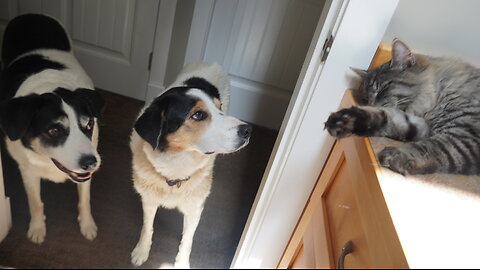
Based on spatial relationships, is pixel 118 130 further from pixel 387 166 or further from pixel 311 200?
pixel 387 166

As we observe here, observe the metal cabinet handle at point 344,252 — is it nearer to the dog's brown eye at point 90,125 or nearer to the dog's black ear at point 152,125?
the dog's black ear at point 152,125

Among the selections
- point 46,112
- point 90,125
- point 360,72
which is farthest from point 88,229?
point 360,72

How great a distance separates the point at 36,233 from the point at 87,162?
0.54 meters

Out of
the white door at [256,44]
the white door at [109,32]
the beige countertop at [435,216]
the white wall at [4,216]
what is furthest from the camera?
the white door at [109,32]

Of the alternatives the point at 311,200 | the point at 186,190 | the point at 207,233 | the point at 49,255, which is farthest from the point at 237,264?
the point at 49,255

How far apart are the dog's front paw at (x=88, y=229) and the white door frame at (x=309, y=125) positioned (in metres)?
0.66

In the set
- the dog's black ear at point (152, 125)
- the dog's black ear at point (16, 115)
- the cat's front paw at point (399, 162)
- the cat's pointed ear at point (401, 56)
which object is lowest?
the dog's black ear at point (16, 115)

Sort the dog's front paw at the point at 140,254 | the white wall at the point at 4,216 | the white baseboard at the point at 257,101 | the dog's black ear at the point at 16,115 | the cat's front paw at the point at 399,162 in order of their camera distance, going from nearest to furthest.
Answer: the cat's front paw at the point at 399,162 < the dog's black ear at the point at 16,115 < the white wall at the point at 4,216 < the dog's front paw at the point at 140,254 < the white baseboard at the point at 257,101

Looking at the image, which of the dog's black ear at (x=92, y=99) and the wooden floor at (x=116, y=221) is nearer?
the dog's black ear at (x=92, y=99)

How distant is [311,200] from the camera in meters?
1.24

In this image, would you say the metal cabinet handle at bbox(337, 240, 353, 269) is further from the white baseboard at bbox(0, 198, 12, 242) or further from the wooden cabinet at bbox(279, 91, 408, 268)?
the white baseboard at bbox(0, 198, 12, 242)

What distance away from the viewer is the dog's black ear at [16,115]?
1205 millimetres

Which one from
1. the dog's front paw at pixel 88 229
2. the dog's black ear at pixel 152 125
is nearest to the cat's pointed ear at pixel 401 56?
the dog's black ear at pixel 152 125

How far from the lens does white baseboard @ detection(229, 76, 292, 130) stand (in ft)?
8.01
